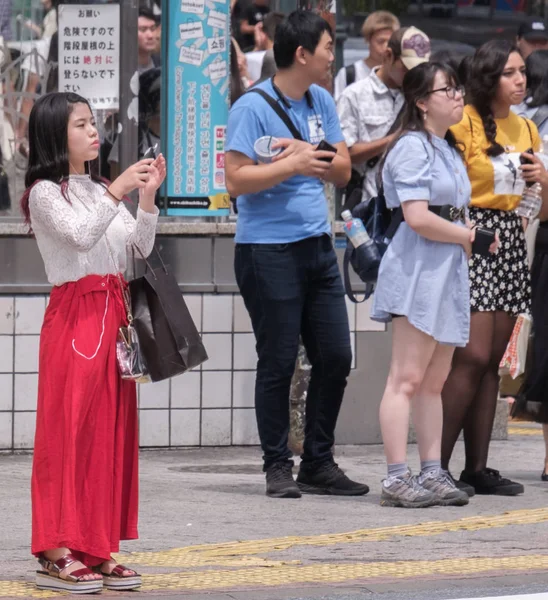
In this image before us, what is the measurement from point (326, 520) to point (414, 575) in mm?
1127

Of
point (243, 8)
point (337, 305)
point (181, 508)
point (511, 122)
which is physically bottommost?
point (181, 508)

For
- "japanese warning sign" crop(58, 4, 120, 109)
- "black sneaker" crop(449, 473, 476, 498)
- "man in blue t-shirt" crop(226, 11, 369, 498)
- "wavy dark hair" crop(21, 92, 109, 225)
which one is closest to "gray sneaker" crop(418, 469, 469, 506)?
"black sneaker" crop(449, 473, 476, 498)

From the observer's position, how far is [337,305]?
695 cm

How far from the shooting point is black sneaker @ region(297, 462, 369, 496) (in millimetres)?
7004

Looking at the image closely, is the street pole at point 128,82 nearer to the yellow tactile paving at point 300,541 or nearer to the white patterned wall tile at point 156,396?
the white patterned wall tile at point 156,396

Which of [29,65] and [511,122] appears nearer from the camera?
[511,122]

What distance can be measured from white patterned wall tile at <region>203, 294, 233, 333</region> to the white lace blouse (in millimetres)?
2993

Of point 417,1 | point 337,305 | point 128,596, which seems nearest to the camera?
point 128,596

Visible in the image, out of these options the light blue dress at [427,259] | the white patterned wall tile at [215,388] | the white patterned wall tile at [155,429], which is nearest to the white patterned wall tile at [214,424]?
the white patterned wall tile at [215,388]

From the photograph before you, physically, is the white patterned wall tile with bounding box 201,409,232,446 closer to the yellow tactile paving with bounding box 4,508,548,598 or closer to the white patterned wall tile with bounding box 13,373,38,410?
the white patterned wall tile with bounding box 13,373,38,410

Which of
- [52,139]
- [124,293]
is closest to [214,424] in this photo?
[124,293]

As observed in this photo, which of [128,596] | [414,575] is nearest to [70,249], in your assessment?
[128,596]

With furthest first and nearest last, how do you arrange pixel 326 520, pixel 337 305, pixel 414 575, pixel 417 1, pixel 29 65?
pixel 417 1
pixel 29 65
pixel 337 305
pixel 326 520
pixel 414 575

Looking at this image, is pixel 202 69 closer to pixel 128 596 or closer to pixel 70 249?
pixel 70 249
